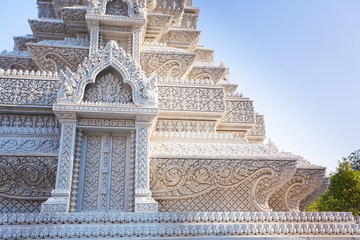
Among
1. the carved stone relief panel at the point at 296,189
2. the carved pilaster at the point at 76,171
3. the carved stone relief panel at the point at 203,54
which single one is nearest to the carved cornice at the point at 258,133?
the carved stone relief panel at the point at 203,54

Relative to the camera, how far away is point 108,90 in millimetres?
5641

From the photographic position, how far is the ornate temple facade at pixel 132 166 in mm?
4430

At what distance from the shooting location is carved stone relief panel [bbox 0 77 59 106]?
6.30 metres

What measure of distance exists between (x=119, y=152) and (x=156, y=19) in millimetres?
5737

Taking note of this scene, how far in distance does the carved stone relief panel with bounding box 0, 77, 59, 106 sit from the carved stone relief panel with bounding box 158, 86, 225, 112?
2547 mm

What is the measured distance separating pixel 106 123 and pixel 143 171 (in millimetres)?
1190

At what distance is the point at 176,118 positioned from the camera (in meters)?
6.87

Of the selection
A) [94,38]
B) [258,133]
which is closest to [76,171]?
[94,38]

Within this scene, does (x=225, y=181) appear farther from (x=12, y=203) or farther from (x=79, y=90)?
(x=12, y=203)

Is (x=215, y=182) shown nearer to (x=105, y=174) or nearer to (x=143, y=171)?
(x=143, y=171)

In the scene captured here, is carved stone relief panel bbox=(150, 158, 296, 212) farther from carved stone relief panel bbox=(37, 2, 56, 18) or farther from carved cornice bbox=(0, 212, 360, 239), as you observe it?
carved stone relief panel bbox=(37, 2, 56, 18)

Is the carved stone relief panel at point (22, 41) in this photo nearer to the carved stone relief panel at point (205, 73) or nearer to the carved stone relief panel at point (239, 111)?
the carved stone relief panel at point (205, 73)

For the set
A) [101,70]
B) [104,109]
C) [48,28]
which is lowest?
[104,109]

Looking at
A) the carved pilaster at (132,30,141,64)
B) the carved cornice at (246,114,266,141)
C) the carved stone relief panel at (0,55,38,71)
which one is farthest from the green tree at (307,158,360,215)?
the carved stone relief panel at (0,55,38,71)
